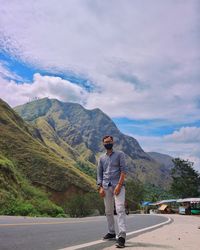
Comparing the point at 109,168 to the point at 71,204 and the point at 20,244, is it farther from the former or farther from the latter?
the point at 71,204

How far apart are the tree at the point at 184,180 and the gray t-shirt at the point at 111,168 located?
93253 millimetres

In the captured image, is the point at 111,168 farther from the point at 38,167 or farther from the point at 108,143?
the point at 38,167

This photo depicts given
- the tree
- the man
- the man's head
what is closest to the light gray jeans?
the man

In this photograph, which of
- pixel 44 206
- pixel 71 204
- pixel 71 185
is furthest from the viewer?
pixel 71 185

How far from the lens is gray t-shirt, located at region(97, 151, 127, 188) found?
7.80 metres

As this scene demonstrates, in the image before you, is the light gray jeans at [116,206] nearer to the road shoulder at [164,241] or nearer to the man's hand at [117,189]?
the man's hand at [117,189]

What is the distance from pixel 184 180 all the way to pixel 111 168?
95944 mm

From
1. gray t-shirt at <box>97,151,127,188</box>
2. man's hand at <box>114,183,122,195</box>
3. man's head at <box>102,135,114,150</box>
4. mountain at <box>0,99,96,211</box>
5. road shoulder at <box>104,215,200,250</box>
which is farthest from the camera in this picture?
mountain at <box>0,99,96,211</box>

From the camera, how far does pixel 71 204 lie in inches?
2076

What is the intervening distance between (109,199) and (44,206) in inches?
1321

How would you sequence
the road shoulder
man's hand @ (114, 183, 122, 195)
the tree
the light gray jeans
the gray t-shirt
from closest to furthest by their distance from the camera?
1. the road shoulder
2. the light gray jeans
3. man's hand @ (114, 183, 122, 195)
4. the gray t-shirt
5. the tree

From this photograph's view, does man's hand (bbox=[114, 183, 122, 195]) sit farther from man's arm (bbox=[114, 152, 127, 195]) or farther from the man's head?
the man's head

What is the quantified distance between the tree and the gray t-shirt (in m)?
93.3

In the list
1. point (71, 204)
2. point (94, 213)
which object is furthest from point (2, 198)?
point (94, 213)
